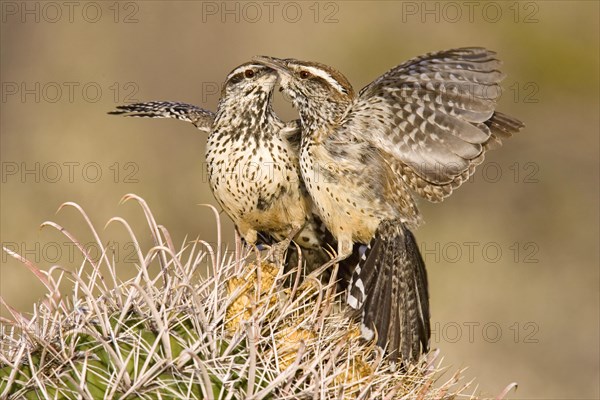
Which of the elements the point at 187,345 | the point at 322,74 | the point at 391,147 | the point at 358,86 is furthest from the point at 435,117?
the point at 358,86

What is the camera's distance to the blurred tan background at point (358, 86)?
727cm

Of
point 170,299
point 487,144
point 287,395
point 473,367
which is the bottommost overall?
point 473,367

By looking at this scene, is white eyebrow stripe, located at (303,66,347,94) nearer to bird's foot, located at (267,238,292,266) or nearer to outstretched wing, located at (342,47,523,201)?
outstretched wing, located at (342,47,523,201)

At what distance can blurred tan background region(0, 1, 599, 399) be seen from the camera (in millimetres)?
7266

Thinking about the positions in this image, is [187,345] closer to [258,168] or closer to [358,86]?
[258,168]

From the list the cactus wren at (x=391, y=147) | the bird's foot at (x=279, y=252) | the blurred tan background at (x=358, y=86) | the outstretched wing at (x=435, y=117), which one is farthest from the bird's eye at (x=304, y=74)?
the blurred tan background at (x=358, y=86)

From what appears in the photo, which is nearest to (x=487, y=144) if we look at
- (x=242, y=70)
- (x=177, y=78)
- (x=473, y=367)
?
(x=242, y=70)

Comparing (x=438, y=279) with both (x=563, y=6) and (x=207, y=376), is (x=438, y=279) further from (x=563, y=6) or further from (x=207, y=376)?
(x=207, y=376)

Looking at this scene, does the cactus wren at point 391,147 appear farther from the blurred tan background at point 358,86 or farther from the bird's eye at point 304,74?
the blurred tan background at point 358,86

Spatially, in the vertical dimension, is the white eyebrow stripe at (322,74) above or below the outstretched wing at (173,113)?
above

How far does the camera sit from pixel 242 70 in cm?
392

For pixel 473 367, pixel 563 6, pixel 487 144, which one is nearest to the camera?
pixel 487 144

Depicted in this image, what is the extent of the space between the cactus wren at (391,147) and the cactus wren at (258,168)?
196mm

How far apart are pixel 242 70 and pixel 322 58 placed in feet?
17.0
